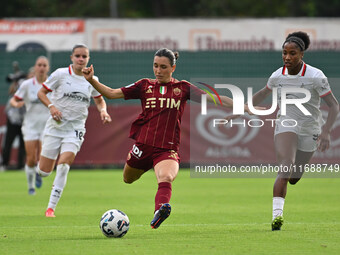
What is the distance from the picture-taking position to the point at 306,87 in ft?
32.7

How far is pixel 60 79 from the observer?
12305mm

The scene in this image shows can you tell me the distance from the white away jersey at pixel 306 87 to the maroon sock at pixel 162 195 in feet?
5.96

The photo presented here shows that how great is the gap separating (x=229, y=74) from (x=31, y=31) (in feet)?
30.9

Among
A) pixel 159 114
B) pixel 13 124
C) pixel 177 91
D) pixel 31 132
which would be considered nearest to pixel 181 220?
pixel 159 114

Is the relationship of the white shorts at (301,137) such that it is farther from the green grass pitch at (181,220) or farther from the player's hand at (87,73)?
the player's hand at (87,73)

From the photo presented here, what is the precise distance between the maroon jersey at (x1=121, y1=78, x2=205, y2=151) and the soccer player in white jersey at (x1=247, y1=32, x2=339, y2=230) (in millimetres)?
1232

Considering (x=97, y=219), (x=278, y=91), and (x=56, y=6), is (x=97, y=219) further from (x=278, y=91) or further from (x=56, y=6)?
(x=56, y=6)

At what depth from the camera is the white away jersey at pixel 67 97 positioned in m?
12.3

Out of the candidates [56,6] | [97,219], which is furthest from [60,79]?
[56,6]

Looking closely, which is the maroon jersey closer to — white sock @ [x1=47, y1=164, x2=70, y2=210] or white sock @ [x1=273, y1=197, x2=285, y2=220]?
white sock @ [x1=273, y1=197, x2=285, y2=220]

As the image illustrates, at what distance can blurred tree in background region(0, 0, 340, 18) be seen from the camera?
4419 centimetres

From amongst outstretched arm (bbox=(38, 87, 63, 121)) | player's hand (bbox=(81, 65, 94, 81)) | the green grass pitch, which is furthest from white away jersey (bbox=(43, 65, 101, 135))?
player's hand (bbox=(81, 65, 94, 81))

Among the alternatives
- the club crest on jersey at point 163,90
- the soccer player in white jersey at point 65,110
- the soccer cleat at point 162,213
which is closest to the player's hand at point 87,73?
the club crest on jersey at point 163,90

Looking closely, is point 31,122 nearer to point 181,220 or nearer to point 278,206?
point 181,220
